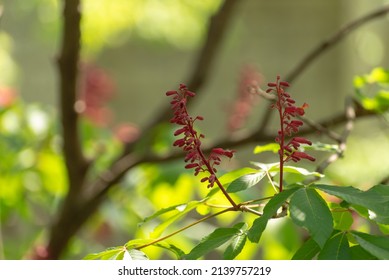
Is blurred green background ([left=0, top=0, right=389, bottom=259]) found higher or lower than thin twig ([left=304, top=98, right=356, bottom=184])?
higher

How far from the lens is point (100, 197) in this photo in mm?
1352

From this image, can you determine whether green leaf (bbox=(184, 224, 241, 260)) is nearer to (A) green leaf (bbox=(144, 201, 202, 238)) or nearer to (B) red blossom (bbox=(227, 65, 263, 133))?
(A) green leaf (bbox=(144, 201, 202, 238))

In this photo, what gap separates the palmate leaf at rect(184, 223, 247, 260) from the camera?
0.60 metres

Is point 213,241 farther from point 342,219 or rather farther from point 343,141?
point 343,141

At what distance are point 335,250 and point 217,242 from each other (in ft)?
0.28

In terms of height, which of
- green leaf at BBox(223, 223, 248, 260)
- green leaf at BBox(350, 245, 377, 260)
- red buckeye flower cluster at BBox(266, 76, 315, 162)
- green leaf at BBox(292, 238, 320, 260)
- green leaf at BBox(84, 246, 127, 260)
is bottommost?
green leaf at BBox(350, 245, 377, 260)

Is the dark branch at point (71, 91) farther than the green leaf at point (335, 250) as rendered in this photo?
Yes

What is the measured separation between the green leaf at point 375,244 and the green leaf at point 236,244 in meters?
Result: 0.08

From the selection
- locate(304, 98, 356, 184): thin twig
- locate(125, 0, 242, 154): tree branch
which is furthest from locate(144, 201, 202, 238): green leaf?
locate(125, 0, 242, 154): tree branch

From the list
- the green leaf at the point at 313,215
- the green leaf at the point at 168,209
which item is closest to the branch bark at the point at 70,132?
the green leaf at the point at 168,209

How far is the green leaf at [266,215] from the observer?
22.6 inches

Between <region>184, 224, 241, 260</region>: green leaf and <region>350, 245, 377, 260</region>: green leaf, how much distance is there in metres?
0.08

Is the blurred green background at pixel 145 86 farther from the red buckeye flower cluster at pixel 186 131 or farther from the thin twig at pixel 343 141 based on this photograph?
the red buckeye flower cluster at pixel 186 131
